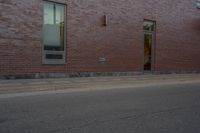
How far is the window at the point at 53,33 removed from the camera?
14.9 metres

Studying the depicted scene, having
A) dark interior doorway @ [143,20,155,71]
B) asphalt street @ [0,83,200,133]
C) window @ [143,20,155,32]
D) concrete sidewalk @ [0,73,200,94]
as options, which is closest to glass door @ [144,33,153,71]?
dark interior doorway @ [143,20,155,71]

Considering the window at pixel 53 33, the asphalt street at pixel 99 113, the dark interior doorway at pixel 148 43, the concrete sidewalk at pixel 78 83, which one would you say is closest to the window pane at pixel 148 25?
the dark interior doorway at pixel 148 43

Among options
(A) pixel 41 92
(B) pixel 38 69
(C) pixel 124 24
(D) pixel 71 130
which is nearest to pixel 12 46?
(B) pixel 38 69

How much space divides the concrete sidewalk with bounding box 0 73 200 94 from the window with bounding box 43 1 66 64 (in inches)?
48.3

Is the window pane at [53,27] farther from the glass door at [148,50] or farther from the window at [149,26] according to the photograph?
the glass door at [148,50]

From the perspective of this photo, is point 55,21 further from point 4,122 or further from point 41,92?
point 4,122

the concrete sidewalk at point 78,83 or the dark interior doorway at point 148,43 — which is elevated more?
the dark interior doorway at point 148,43

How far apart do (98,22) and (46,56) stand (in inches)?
126

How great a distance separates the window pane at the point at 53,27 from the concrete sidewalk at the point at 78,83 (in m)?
1.66

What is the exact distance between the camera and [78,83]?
13984 millimetres

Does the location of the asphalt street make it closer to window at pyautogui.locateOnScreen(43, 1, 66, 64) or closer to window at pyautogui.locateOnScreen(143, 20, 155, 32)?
window at pyautogui.locateOnScreen(43, 1, 66, 64)

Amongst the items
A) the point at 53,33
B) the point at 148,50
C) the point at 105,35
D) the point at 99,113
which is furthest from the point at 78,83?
the point at 148,50

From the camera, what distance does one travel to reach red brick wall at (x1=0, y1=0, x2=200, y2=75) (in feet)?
45.3

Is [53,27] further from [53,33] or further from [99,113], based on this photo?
[99,113]
